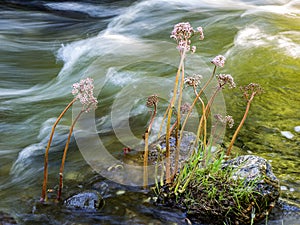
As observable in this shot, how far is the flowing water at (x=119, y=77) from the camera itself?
409cm

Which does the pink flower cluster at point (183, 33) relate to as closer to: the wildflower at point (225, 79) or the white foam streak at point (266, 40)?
the wildflower at point (225, 79)

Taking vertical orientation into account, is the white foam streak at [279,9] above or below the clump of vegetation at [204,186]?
above

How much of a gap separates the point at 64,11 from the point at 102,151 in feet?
35.4

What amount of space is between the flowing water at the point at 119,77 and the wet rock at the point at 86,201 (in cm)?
9

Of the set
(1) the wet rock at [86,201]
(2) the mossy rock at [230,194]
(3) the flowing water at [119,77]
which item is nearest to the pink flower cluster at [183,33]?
(2) the mossy rock at [230,194]

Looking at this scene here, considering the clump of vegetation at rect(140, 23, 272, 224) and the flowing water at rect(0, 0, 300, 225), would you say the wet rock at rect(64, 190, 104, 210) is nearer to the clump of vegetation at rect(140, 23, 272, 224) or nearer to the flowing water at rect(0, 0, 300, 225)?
the flowing water at rect(0, 0, 300, 225)

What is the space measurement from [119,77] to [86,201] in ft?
15.3

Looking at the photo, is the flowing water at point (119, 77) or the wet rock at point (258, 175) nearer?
the wet rock at point (258, 175)

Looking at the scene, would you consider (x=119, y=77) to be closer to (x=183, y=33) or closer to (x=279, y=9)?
(x=183, y=33)

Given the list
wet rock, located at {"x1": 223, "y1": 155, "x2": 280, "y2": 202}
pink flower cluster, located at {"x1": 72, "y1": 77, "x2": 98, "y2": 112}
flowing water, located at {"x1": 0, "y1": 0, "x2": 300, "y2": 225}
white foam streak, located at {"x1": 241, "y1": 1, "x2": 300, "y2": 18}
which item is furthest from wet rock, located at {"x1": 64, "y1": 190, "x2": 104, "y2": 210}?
white foam streak, located at {"x1": 241, "y1": 1, "x2": 300, "y2": 18}

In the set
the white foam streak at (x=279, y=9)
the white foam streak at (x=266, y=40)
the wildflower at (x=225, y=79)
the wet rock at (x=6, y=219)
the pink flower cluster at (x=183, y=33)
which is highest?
the white foam streak at (x=279, y=9)

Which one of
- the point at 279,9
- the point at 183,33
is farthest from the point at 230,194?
the point at 279,9

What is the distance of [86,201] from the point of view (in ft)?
11.9

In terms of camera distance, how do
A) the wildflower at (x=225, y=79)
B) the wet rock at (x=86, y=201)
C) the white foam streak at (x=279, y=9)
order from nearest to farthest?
the wildflower at (x=225, y=79), the wet rock at (x=86, y=201), the white foam streak at (x=279, y=9)
